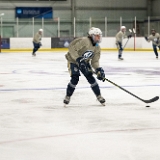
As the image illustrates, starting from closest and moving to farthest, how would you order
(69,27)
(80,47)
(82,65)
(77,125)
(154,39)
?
(77,125) → (82,65) → (80,47) → (154,39) → (69,27)

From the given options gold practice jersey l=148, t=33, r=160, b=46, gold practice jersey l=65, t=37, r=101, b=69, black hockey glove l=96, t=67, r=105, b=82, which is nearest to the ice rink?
black hockey glove l=96, t=67, r=105, b=82

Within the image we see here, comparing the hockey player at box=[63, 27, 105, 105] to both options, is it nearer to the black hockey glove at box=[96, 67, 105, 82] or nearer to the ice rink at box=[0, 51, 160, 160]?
the black hockey glove at box=[96, 67, 105, 82]

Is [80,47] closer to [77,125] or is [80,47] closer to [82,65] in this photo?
[82,65]

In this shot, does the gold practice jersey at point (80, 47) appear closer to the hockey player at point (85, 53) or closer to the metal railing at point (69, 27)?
the hockey player at point (85, 53)

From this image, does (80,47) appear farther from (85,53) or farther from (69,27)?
(69,27)

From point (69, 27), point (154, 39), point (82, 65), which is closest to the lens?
point (82, 65)

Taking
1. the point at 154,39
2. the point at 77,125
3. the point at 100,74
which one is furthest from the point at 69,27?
the point at 77,125

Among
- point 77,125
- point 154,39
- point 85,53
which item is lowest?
point 77,125

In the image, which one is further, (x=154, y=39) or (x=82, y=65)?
(x=154, y=39)

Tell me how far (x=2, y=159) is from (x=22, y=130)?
1264mm

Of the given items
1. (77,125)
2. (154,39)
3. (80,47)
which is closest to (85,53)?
(80,47)

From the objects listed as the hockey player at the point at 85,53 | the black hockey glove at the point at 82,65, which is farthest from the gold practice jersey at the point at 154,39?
the black hockey glove at the point at 82,65

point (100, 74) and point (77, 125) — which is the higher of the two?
point (100, 74)

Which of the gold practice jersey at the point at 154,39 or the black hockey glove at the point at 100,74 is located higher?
the gold practice jersey at the point at 154,39
